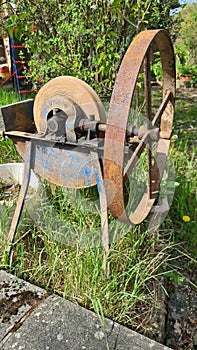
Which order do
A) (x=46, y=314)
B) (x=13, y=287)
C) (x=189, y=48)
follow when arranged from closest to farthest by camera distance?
(x=46, y=314) → (x=13, y=287) → (x=189, y=48)

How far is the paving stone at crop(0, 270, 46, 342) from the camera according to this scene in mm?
1472

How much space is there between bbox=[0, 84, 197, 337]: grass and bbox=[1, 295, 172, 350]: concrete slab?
81mm

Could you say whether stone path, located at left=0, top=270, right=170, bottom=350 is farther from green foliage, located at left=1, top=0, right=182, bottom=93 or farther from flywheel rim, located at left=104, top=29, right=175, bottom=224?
green foliage, located at left=1, top=0, right=182, bottom=93

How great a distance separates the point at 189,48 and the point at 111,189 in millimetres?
9005

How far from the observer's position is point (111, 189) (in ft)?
4.96

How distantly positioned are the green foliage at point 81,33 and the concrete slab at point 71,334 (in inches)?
96.1

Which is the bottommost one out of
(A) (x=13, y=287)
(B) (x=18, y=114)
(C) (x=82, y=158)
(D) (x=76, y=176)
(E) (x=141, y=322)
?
(E) (x=141, y=322)

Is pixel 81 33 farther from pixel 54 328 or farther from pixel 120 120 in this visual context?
pixel 54 328

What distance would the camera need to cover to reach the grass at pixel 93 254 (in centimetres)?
161

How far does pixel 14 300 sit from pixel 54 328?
289 mm

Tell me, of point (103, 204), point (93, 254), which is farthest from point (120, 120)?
point (93, 254)

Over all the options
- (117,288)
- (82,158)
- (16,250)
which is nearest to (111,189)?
(82,158)

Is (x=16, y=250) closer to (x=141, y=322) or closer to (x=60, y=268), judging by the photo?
(x=60, y=268)

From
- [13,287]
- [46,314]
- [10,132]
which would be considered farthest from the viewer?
[10,132]
